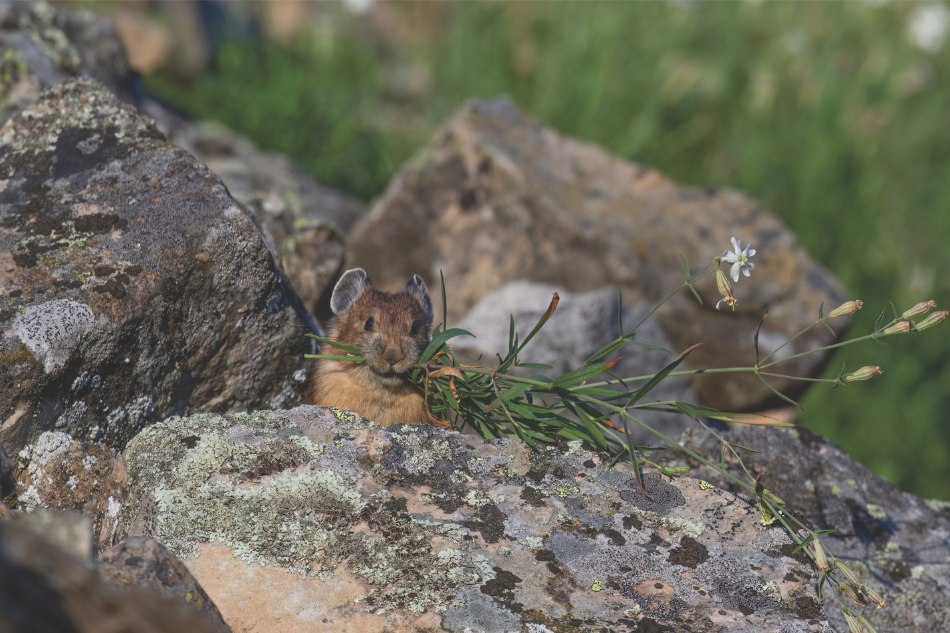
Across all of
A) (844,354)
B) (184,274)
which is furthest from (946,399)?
(184,274)

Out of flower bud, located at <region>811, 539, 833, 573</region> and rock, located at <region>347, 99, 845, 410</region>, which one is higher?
rock, located at <region>347, 99, 845, 410</region>

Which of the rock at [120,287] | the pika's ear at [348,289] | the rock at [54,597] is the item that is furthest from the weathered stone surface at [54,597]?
the pika's ear at [348,289]

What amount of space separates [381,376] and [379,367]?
0.33ft

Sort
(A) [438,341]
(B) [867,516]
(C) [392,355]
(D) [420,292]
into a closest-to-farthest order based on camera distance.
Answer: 1. (A) [438,341]
2. (C) [392,355]
3. (B) [867,516]
4. (D) [420,292]

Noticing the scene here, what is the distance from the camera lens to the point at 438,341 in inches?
135

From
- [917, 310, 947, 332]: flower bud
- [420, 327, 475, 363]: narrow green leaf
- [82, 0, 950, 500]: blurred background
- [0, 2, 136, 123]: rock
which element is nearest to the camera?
[917, 310, 947, 332]: flower bud

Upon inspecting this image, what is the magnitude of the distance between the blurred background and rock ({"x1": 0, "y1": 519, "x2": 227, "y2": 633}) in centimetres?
710

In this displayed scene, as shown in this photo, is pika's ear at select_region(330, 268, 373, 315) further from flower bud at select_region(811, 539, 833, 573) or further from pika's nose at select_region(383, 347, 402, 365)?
flower bud at select_region(811, 539, 833, 573)

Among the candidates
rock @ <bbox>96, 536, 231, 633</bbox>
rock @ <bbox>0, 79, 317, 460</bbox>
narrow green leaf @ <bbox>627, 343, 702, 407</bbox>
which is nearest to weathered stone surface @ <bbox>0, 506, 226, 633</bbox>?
rock @ <bbox>96, 536, 231, 633</bbox>

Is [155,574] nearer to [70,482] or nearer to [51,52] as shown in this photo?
[70,482]

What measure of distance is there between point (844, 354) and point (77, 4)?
8.97 metres

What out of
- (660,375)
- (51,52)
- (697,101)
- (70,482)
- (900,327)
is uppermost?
(697,101)

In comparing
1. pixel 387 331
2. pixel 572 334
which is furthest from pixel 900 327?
pixel 572 334

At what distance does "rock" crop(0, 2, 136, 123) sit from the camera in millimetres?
4773
